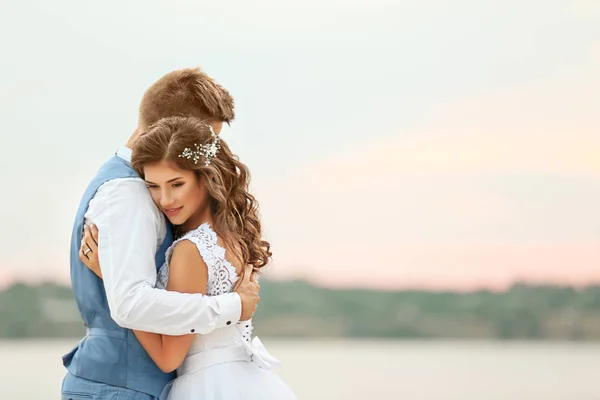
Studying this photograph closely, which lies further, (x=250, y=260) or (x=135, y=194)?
(x=250, y=260)

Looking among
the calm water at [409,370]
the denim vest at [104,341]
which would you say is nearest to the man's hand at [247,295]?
the denim vest at [104,341]

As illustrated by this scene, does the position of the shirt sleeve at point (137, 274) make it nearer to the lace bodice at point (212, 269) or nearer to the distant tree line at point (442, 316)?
the lace bodice at point (212, 269)

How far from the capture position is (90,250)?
2426 millimetres

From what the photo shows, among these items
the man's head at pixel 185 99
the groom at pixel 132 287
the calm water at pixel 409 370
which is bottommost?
the calm water at pixel 409 370

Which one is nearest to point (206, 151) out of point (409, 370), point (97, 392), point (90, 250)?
point (90, 250)

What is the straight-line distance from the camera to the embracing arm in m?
2.43

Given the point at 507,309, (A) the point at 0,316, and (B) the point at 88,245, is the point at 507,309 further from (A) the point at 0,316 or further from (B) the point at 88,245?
(B) the point at 88,245

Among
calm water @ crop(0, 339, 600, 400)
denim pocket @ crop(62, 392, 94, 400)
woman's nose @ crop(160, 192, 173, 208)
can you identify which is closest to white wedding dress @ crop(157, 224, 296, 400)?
woman's nose @ crop(160, 192, 173, 208)

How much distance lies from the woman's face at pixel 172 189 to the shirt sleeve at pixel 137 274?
39mm

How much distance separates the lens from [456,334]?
14406 millimetres

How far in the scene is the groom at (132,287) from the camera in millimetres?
2342

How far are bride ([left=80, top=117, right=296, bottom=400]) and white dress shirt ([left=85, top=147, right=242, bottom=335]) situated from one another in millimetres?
55

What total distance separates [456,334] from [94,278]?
491 inches

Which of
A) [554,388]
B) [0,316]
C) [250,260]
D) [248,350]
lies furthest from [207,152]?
[0,316]
